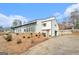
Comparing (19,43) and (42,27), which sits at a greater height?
(42,27)

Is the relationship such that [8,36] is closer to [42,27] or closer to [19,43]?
[19,43]

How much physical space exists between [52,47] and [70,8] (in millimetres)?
429

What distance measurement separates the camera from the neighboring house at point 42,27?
209cm

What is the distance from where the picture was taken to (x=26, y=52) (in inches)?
81.8

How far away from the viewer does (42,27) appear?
2104mm

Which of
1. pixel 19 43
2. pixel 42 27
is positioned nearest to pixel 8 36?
pixel 19 43

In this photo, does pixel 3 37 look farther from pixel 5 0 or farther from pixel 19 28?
pixel 5 0

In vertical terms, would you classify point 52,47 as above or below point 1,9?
below

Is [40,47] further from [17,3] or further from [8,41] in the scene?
[17,3]

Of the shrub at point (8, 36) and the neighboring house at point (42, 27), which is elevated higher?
the neighboring house at point (42, 27)

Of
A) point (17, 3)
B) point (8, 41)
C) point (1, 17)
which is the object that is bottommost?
point (8, 41)

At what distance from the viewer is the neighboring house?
2090mm
